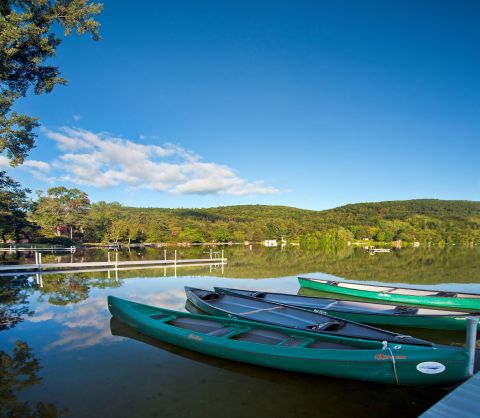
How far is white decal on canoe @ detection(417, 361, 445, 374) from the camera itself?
4.45 m

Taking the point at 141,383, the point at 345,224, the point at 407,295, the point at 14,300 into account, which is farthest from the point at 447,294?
the point at 345,224

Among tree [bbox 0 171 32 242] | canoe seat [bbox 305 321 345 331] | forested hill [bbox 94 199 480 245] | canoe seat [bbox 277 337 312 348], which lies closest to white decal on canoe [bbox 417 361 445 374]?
canoe seat [bbox 277 337 312 348]

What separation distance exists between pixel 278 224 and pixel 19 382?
104 m

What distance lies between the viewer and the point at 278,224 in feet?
353

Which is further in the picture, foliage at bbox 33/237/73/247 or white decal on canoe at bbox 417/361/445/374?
foliage at bbox 33/237/73/247

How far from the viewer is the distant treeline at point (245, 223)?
60.3m

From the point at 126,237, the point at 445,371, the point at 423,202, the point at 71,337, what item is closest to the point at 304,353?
the point at 445,371

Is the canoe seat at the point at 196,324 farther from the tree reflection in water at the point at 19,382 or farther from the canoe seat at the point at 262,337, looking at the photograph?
the tree reflection in water at the point at 19,382

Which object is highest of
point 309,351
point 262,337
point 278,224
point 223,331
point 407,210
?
point 407,210

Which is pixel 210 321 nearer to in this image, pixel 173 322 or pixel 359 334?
Result: pixel 173 322

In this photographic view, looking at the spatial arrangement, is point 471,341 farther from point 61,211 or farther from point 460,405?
point 61,211

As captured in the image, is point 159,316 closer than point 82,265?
Yes

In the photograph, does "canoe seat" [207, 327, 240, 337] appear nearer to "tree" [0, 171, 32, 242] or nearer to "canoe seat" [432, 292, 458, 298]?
"canoe seat" [432, 292, 458, 298]

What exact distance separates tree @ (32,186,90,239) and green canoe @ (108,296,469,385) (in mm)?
59463
